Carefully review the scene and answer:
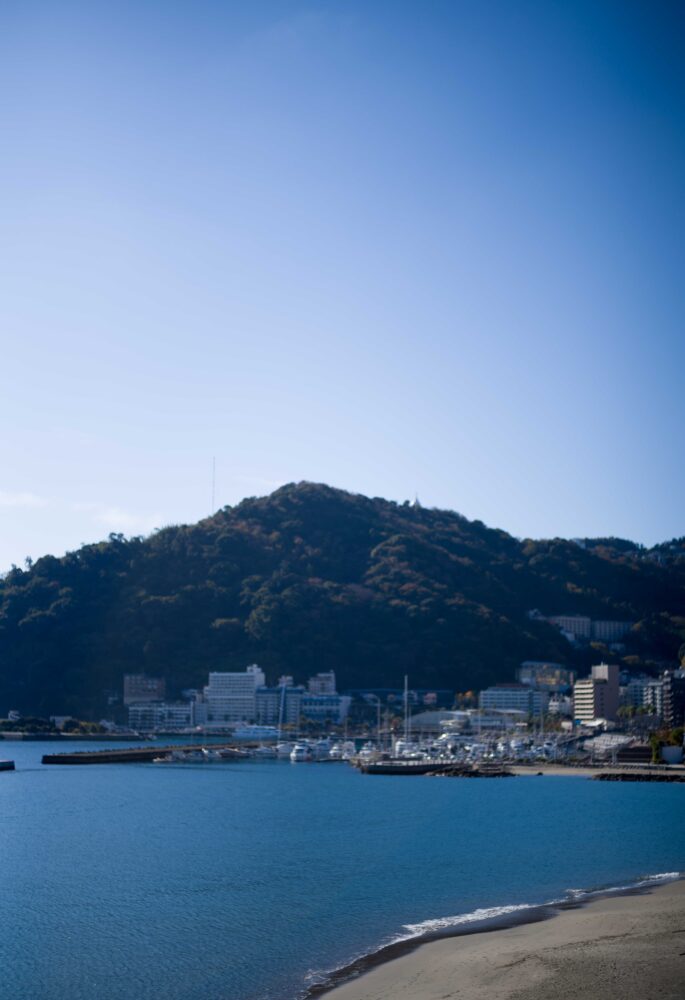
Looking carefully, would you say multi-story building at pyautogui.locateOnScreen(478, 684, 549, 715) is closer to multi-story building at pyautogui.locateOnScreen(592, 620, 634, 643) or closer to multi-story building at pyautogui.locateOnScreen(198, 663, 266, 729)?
multi-story building at pyautogui.locateOnScreen(198, 663, 266, 729)

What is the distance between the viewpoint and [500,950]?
1783 centimetres

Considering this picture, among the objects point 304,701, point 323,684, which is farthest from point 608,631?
point 304,701

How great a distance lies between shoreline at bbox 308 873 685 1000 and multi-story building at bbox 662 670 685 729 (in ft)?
203

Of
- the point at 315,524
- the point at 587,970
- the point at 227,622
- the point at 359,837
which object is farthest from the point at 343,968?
the point at 315,524

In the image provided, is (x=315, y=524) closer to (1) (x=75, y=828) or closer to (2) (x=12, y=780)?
(2) (x=12, y=780)

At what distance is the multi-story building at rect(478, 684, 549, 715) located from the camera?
109750 mm

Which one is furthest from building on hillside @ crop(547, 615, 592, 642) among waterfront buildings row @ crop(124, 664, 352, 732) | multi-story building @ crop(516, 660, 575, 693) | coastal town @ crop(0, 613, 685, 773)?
waterfront buildings row @ crop(124, 664, 352, 732)

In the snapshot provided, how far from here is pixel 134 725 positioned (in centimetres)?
10800

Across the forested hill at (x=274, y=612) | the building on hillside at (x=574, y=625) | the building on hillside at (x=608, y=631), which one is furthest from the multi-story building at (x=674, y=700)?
the building on hillside at (x=608, y=631)

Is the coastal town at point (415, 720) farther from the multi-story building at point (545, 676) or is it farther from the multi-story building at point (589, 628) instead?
Answer: the multi-story building at point (589, 628)

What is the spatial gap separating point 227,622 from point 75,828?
8835 cm

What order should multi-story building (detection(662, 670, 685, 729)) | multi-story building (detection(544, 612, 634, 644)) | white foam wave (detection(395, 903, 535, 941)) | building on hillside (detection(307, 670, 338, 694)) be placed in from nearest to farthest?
1. white foam wave (detection(395, 903, 535, 941))
2. multi-story building (detection(662, 670, 685, 729))
3. building on hillside (detection(307, 670, 338, 694))
4. multi-story building (detection(544, 612, 634, 644))

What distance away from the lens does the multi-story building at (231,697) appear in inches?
4313

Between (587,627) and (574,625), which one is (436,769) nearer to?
(574,625)
